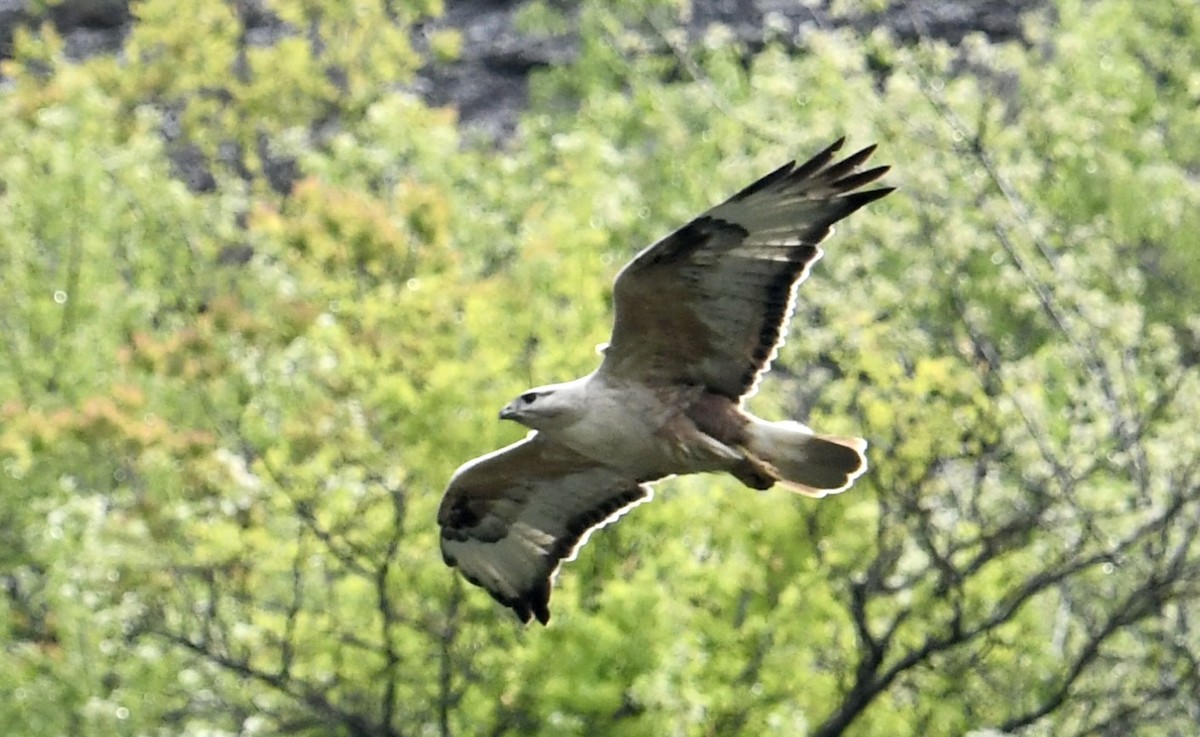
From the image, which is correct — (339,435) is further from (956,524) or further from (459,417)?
(956,524)

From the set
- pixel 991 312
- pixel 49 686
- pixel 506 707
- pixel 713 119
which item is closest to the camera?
pixel 506 707

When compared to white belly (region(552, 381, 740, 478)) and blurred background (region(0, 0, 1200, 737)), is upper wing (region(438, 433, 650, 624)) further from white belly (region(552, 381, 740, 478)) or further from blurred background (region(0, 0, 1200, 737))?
blurred background (region(0, 0, 1200, 737))

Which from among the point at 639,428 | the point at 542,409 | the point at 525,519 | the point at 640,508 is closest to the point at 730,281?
the point at 639,428

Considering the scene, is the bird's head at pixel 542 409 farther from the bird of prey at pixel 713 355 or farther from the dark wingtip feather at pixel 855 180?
the dark wingtip feather at pixel 855 180

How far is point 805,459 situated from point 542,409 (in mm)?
1142

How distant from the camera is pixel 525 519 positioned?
10.1 meters

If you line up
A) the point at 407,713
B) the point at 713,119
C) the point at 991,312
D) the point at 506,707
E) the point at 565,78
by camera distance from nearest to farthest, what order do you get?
the point at 506,707, the point at 407,713, the point at 991,312, the point at 713,119, the point at 565,78

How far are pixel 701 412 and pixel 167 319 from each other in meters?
16.9

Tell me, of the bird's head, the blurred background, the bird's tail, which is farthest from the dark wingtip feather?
the blurred background

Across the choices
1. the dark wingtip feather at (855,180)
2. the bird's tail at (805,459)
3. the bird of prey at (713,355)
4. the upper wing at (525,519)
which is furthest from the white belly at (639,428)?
the dark wingtip feather at (855,180)

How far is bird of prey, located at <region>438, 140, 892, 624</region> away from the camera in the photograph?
27.0 ft

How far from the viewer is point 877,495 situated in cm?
1436

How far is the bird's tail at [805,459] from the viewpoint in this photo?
8484mm

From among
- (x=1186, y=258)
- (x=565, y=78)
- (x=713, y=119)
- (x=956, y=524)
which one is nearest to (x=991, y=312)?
(x=1186, y=258)
